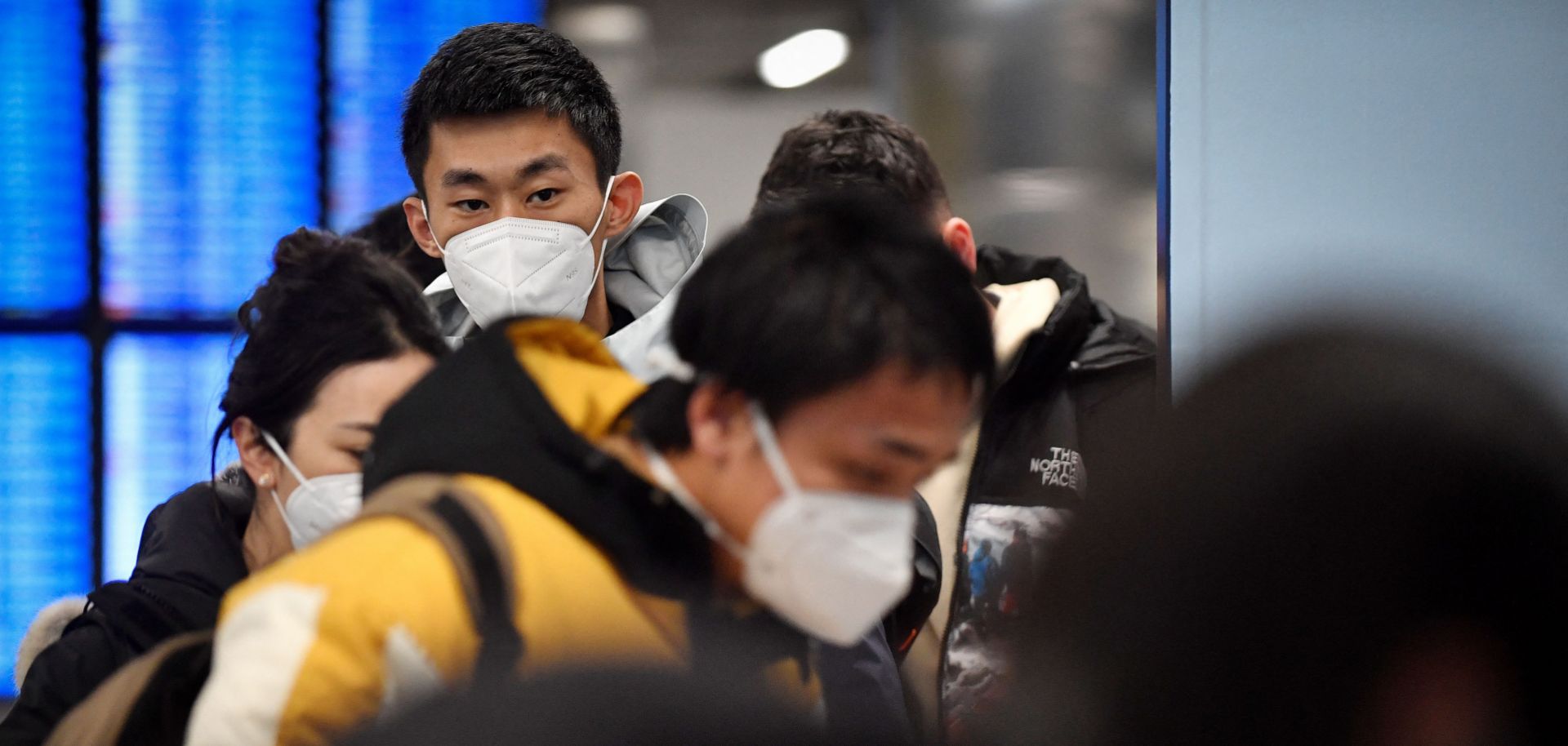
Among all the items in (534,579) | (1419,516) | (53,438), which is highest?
(1419,516)

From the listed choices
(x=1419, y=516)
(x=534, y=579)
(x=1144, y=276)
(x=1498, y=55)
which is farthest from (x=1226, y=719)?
(x=1144, y=276)

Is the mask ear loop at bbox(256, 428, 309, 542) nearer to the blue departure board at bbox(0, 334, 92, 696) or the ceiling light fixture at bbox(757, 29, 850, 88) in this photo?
the blue departure board at bbox(0, 334, 92, 696)

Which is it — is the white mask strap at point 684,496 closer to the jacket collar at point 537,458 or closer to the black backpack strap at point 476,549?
the jacket collar at point 537,458

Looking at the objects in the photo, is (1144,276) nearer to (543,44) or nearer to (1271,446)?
(543,44)

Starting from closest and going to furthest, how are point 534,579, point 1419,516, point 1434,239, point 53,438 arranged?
point 1419,516
point 534,579
point 1434,239
point 53,438

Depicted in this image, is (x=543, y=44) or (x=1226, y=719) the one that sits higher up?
(x=543, y=44)

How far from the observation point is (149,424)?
10.3 feet

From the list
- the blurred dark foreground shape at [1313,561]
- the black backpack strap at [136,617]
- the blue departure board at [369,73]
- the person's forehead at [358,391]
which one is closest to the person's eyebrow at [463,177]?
the person's forehead at [358,391]

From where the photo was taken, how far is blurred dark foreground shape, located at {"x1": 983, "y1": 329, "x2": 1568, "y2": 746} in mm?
483

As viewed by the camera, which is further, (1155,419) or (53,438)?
A: (53,438)

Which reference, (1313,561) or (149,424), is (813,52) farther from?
(1313,561)

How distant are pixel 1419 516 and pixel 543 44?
1.55 m

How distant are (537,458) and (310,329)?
801 mm

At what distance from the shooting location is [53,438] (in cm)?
310
